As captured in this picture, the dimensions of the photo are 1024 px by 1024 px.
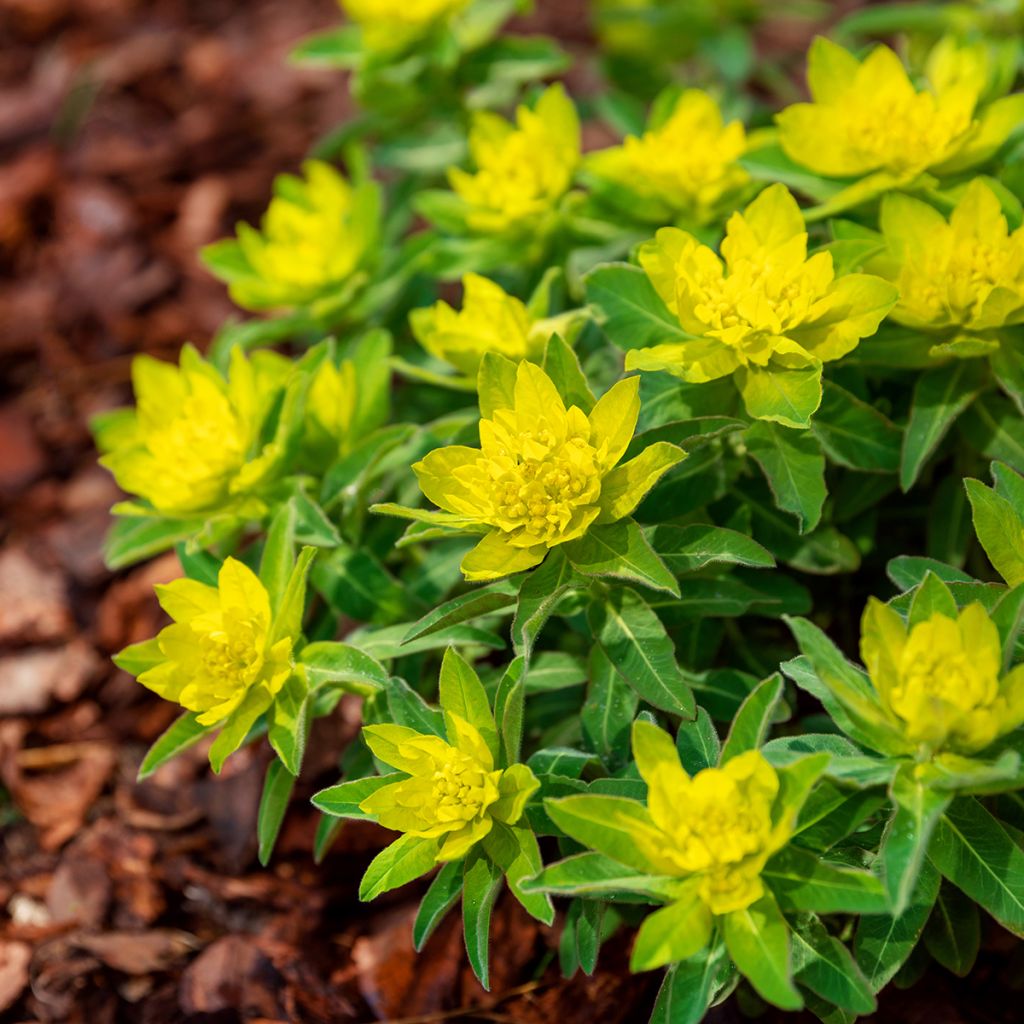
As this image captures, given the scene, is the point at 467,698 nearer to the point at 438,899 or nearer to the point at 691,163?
the point at 438,899

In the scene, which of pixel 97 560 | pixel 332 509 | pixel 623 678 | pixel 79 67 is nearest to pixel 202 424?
pixel 332 509

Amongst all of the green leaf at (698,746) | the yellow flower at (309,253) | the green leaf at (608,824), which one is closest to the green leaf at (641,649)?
the green leaf at (698,746)

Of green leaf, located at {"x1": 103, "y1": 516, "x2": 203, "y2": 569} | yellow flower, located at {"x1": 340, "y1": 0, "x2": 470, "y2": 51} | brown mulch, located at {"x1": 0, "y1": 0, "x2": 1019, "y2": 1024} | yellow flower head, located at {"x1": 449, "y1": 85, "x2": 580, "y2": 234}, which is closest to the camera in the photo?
green leaf, located at {"x1": 103, "y1": 516, "x2": 203, "y2": 569}

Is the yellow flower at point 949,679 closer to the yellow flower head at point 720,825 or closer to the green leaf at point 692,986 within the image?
the yellow flower head at point 720,825

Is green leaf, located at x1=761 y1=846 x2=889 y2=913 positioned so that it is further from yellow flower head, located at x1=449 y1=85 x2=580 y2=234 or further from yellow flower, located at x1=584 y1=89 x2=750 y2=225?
yellow flower head, located at x1=449 y1=85 x2=580 y2=234

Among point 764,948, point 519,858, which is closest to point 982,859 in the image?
point 764,948

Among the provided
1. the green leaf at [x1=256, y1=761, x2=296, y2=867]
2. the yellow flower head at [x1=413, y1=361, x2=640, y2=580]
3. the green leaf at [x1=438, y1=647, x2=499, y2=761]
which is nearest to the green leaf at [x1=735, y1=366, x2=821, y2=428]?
the yellow flower head at [x1=413, y1=361, x2=640, y2=580]

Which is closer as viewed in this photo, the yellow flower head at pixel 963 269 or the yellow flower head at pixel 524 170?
the yellow flower head at pixel 963 269
